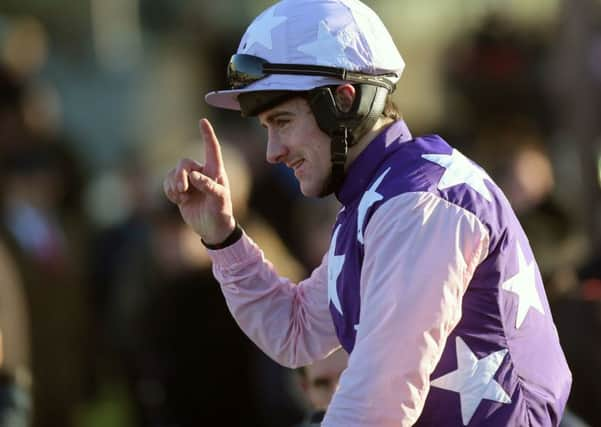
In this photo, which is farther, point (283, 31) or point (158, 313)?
point (158, 313)

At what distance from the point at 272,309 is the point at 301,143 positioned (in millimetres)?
726

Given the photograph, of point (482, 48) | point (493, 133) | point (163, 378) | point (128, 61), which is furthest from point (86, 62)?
point (163, 378)

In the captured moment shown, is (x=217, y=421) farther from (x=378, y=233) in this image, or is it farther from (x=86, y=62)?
(x=86, y=62)

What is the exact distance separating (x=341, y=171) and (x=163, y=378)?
146 inches

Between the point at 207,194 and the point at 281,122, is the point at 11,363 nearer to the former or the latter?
the point at 207,194

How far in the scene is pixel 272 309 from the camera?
184 inches

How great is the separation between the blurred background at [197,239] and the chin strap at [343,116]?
5.99ft

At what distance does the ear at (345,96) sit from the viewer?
4.07 m

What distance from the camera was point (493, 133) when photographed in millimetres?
9008

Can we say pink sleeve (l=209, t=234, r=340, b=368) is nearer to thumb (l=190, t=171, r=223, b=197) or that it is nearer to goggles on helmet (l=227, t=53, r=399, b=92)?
thumb (l=190, t=171, r=223, b=197)

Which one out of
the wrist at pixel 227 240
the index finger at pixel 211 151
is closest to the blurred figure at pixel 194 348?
the wrist at pixel 227 240

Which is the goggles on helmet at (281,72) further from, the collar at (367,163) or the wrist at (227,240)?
the wrist at (227,240)

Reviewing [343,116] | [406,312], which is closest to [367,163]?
[343,116]

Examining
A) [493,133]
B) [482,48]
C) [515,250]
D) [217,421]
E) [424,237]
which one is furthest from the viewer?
[482,48]
